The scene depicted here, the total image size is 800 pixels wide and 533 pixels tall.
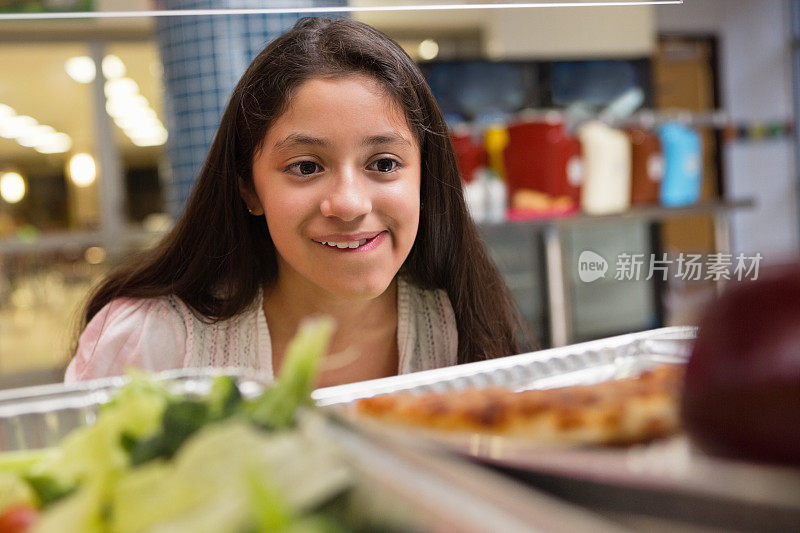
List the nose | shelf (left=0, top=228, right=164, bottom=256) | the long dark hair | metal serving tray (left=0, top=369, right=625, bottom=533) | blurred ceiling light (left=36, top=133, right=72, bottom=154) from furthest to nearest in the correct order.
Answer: blurred ceiling light (left=36, top=133, right=72, bottom=154)
shelf (left=0, top=228, right=164, bottom=256)
the long dark hair
the nose
metal serving tray (left=0, top=369, right=625, bottom=533)

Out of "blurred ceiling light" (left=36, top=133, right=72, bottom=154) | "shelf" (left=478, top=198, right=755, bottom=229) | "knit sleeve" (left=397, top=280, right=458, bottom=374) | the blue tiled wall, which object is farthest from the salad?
"blurred ceiling light" (left=36, top=133, right=72, bottom=154)

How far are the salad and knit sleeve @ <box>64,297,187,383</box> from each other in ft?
1.92

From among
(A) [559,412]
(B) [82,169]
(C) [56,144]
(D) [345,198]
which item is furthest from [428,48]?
(A) [559,412]

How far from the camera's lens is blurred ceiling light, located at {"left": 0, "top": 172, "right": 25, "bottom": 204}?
4.76 metres

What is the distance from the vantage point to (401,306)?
1155 millimetres

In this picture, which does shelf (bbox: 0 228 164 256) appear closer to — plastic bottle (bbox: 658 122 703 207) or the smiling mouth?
plastic bottle (bbox: 658 122 703 207)

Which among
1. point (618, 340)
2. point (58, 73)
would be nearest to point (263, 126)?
→ point (618, 340)

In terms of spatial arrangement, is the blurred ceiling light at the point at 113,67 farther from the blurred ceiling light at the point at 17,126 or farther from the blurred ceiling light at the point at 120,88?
the blurred ceiling light at the point at 17,126

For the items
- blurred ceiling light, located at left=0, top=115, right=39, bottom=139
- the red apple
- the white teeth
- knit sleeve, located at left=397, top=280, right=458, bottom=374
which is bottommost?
knit sleeve, located at left=397, top=280, right=458, bottom=374

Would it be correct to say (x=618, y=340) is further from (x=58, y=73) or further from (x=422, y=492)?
(x=58, y=73)

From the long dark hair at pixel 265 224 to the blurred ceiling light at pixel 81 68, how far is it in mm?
3924

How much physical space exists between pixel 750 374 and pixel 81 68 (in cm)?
495

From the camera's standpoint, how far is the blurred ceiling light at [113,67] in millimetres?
4688

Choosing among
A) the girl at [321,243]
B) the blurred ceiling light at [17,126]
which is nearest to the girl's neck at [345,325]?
the girl at [321,243]
